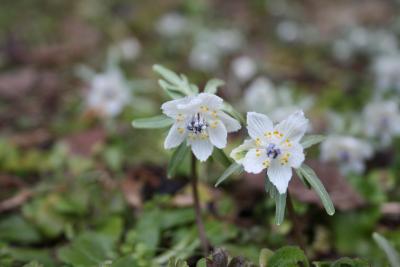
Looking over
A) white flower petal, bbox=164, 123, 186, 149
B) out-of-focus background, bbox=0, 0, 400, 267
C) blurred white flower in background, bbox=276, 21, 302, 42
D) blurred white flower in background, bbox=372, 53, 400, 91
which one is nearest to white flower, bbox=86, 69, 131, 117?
out-of-focus background, bbox=0, 0, 400, 267

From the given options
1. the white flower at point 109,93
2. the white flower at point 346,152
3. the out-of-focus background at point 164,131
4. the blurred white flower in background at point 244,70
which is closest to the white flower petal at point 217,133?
the out-of-focus background at point 164,131

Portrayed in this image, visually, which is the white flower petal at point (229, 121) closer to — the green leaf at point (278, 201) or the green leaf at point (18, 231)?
the green leaf at point (278, 201)

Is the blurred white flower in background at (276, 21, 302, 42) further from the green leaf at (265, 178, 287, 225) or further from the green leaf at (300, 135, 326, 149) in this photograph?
the green leaf at (265, 178, 287, 225)

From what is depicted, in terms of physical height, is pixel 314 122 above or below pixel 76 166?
above

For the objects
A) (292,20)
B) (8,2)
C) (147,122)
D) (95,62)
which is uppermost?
(8,2)

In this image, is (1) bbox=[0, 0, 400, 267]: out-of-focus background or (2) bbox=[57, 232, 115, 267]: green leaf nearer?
(2) bbox=[57, 232, 115, 267]: green leaf

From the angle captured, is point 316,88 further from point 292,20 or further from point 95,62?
point 95,62

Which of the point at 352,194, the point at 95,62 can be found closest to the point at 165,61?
the point at 95,62
